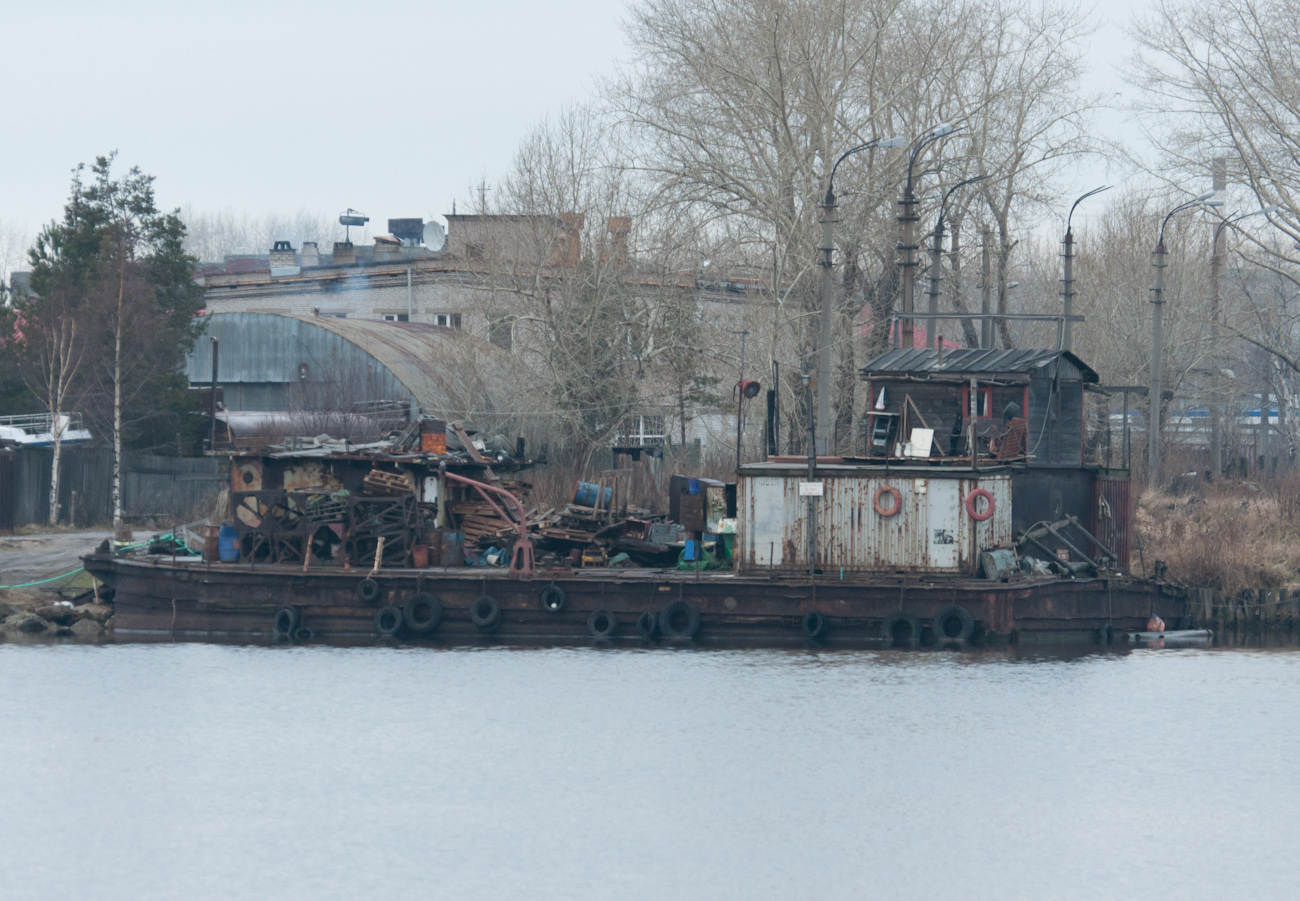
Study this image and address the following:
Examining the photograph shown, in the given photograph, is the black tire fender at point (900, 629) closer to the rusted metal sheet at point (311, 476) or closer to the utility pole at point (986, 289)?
the rusted metal sheet at point (311, 476)

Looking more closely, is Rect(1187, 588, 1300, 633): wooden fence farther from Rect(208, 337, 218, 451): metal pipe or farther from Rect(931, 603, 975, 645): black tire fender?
Rect(208, 337, 218, 451): metal pipe

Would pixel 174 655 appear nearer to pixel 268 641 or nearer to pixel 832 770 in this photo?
pixel 268 641

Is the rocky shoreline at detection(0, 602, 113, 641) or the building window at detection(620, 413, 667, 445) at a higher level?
the building window at detection(620, 413, 667, 445)

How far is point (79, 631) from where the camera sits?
110 feet

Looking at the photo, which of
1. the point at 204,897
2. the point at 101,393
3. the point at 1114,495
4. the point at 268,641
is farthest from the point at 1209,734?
the point at 101,393

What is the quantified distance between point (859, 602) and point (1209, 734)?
8291mm

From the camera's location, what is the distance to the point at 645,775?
21.2 meters

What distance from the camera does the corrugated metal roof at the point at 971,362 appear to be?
34.2 meters

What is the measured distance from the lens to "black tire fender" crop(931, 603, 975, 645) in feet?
98.6

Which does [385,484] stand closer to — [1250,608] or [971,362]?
[971,362]

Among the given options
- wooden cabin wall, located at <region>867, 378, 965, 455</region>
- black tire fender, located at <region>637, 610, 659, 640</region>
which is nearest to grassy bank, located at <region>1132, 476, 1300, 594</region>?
wooden cabin wall, located at <region>867, 378, 965, 455</region>

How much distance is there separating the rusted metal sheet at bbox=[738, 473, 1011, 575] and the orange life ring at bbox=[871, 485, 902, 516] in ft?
0.15

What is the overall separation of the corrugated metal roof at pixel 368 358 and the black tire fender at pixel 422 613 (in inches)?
632

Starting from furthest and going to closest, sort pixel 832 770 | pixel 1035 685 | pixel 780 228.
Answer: pixel 780 228, pixel 1035 685, pixel 832 770
